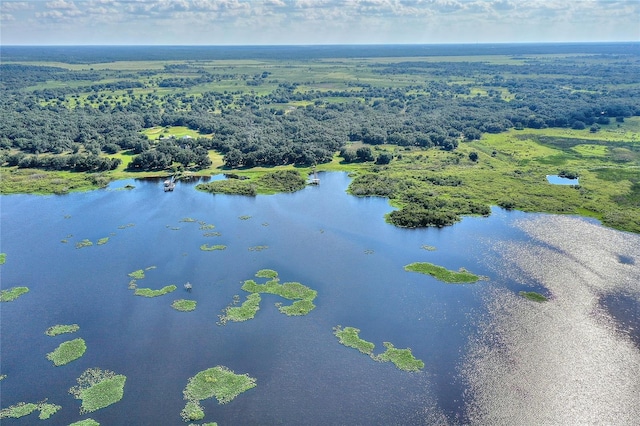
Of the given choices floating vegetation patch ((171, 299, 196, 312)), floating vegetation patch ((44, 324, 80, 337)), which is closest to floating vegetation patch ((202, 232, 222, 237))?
floating vegetation patch ((171, 299, 196, 312))

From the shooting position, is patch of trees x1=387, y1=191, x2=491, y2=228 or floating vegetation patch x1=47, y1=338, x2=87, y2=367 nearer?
floating vegetation patch x1=47, y1=338, x2=87, y2=367

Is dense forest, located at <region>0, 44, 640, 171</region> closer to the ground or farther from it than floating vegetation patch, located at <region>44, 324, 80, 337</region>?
farther from it

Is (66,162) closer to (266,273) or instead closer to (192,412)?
(266,273)

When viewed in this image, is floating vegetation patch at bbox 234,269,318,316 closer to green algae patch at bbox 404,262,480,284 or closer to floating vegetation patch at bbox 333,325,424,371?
floating vegetation patch at bbox 333,325,424,371

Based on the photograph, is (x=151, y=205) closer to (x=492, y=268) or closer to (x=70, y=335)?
(x=70, y=335)

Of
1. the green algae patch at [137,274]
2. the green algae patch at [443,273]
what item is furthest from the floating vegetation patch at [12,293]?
the green algae patch at [443,273]

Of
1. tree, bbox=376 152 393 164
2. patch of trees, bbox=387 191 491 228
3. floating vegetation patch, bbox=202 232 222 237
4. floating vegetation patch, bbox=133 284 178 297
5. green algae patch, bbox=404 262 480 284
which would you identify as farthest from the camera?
tree, bbox=376 152 393 164
